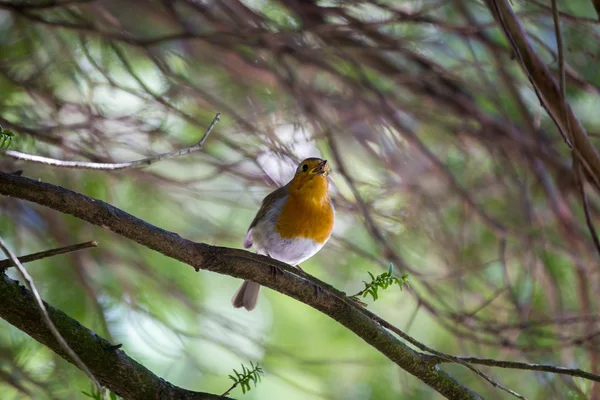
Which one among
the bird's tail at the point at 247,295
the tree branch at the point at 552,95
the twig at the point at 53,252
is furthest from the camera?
the bird's tail at the point at 247,295

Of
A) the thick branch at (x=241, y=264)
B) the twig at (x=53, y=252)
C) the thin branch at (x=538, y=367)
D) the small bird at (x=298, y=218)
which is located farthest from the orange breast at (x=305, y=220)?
the twig at (x=53, y=252)

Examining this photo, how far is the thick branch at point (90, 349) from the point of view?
168 cm

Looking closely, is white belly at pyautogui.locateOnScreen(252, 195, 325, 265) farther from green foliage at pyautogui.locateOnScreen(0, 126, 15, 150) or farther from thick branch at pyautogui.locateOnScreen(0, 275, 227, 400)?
green foliage at pyautogui.locateOnScreen(0, 126, 15, 150)

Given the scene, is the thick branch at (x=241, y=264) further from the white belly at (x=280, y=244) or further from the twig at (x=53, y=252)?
the white belly at (x=280, y=244)

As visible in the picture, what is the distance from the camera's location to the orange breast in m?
3.18

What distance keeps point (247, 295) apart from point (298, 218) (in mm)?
563

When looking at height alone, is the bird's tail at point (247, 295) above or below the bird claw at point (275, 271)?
above

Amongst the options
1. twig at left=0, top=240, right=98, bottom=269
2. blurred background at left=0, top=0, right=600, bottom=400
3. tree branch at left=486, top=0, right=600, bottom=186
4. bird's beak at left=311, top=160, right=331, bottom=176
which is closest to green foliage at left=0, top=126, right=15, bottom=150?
twig at left=0, top=240, right=98, bottom=269

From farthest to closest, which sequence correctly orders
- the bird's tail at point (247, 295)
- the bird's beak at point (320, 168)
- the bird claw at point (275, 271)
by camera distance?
the bird's tail at point (247, 295) < the bird's beak at point (320, 168) < the bird claw at point (275, 271)

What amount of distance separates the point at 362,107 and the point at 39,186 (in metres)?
2.76

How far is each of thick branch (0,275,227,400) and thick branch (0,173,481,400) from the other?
9.0 inches

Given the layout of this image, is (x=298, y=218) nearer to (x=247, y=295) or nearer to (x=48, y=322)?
(x=247, y=295)

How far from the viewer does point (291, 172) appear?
373 centimetres

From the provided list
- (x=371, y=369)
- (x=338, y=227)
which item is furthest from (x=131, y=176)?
(x=371, y=369)
